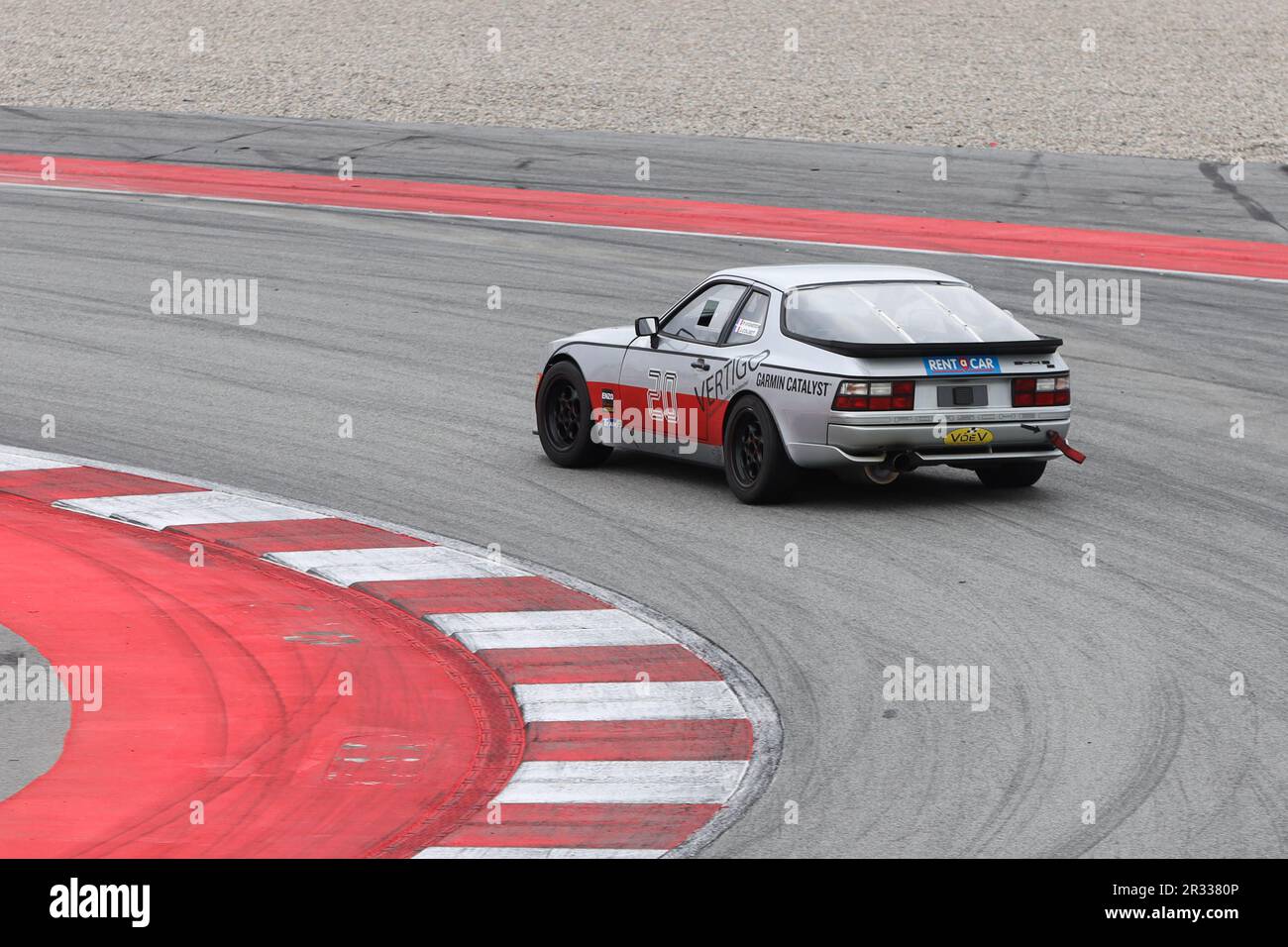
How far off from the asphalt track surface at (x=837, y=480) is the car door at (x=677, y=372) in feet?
1.17

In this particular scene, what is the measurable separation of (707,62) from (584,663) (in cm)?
2654

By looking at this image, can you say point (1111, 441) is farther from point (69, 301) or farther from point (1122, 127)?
point (1122, 127)

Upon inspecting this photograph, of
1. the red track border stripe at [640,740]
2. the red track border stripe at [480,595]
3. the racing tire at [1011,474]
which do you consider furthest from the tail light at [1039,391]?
the red track border stripe at [640,740]

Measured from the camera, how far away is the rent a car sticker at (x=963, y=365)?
39.7 ft

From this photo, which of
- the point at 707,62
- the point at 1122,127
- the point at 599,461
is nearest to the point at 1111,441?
the point at 599,461

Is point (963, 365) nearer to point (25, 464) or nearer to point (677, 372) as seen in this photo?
point (677, 372)

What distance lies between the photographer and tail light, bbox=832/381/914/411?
1192cm

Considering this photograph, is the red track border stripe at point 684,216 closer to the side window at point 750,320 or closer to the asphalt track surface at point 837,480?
the asphalt track surface at point 837,480

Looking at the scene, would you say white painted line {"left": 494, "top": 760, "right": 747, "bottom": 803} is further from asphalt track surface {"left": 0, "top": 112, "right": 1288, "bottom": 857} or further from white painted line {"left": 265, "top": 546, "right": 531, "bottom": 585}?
white painted line {"left": 265, "top": 546, "right": 531, "bottom": 585}

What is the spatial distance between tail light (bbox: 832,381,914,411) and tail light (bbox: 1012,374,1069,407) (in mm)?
742

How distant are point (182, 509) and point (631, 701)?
16.1ft

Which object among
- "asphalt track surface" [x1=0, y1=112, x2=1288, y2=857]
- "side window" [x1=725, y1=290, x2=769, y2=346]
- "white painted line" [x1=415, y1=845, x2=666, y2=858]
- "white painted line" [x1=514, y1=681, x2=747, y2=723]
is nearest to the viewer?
"white painted line" [x1=415, y1=845, x2=666, y2=858]

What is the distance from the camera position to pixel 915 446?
1209 cm

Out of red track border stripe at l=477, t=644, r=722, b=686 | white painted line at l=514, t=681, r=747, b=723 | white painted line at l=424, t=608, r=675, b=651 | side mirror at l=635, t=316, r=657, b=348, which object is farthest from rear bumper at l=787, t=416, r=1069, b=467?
white painted line at l=514, t=681, r=747, b=723
